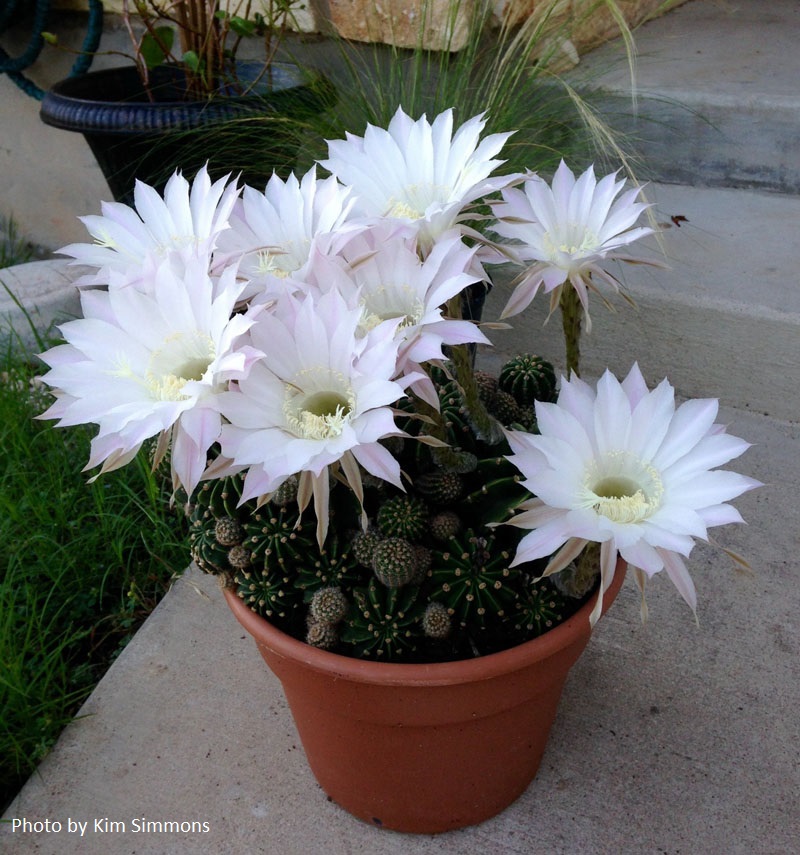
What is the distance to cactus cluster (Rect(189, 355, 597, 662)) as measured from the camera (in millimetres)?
904

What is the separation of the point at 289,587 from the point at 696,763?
706mm

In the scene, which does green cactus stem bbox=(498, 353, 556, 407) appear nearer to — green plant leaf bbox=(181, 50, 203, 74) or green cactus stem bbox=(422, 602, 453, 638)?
green cactus stem bbox=(422, 602, 453, 638)

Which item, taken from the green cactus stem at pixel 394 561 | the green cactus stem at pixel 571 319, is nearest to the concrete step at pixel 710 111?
the green cactus stem at pixel 571 319

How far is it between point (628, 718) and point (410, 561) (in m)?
0.64

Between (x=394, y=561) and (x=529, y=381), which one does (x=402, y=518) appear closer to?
(x=394, y=561)

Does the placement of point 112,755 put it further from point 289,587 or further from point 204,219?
point 204,219

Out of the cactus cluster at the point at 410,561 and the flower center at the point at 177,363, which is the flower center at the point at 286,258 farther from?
the cactus cluster at the point at 410,561

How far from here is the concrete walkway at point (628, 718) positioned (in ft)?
3.88

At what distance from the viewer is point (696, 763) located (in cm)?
124

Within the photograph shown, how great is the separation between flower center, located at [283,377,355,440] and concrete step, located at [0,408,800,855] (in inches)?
29.3

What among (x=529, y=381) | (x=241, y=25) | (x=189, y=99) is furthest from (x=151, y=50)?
(x=529, y=381)

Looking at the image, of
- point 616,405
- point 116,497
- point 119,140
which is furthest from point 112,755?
point 119,140

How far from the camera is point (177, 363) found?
2.33 feet

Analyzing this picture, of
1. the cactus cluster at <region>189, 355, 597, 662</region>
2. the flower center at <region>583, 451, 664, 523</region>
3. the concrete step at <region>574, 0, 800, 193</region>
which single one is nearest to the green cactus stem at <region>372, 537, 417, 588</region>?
the cactus cluster at <region>189, 355, 597, 662</region>
